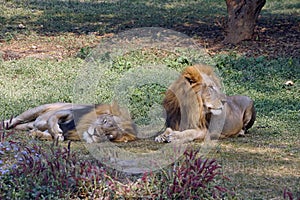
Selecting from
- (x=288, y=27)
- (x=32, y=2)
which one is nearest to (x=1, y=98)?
(x=288, y=27)

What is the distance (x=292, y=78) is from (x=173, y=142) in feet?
13.8

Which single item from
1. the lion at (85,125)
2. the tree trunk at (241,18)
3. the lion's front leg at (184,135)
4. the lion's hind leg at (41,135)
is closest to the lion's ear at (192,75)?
the lion's front leg at (184,135)

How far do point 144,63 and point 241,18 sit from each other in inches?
101

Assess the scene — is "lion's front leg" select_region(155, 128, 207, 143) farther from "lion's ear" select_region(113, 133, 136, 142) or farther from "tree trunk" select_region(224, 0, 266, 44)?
"tree trunk" select_region(224, 0, 266, 44)

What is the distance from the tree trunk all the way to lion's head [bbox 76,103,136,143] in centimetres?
594

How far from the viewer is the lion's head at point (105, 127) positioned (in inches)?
273

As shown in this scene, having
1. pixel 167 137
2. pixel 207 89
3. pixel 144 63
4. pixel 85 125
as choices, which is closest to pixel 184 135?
pixel 167 137

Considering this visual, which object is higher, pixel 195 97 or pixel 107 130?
pixel 195 97

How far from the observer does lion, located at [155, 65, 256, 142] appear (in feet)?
22.4

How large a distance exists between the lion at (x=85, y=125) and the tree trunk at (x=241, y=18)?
5.81 m

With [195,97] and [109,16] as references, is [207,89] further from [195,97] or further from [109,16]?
[109,16]

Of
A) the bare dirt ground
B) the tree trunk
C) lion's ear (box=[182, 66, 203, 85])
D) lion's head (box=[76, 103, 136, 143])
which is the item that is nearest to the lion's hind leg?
lion's head (box=[76, 103, 136, 143])

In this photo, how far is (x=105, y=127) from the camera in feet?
22.9

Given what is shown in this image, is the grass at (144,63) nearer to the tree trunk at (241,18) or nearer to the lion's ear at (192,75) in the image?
the lion's ear at (192,75)
